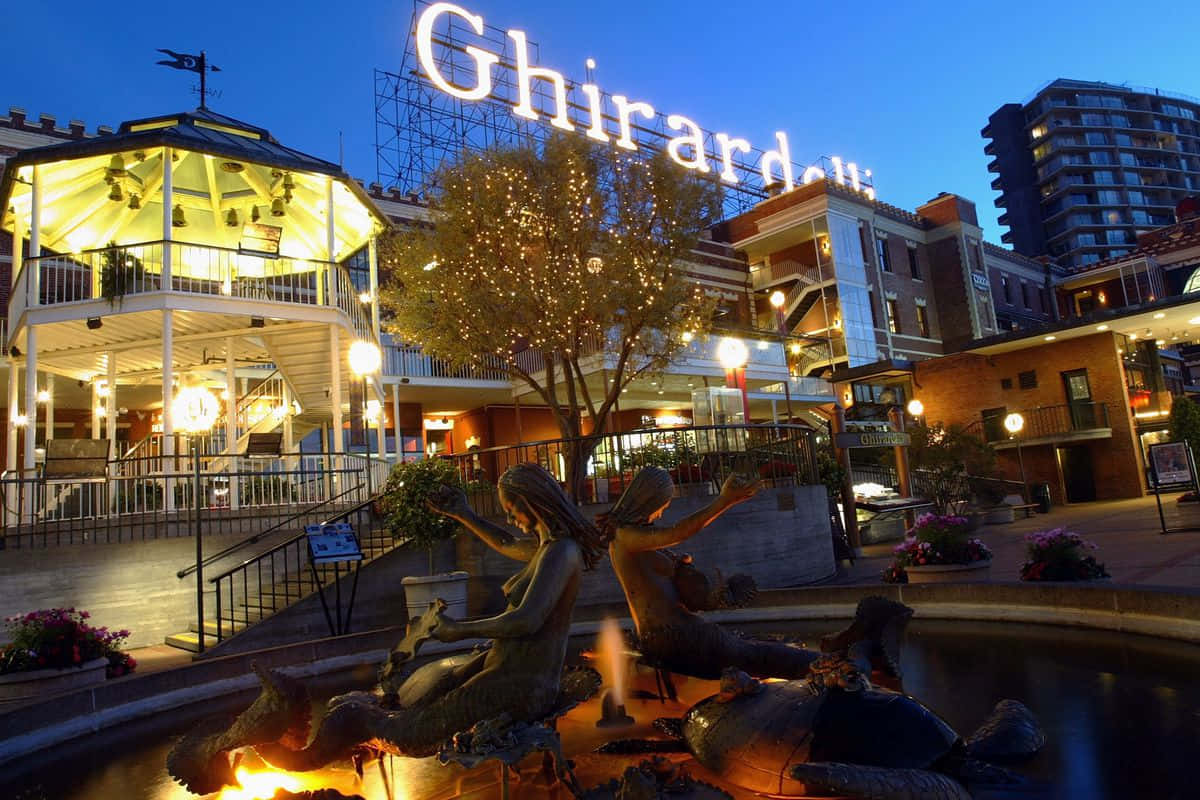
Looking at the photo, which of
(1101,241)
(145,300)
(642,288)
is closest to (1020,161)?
(1101,241)

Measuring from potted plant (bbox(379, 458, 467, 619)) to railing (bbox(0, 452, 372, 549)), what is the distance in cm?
219

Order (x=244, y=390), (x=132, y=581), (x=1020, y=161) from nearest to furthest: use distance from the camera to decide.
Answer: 1. (x=132, y=581)
2. (x=244, y=390)
3. (x=1020, y=161)

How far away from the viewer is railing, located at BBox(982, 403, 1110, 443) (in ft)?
93.9

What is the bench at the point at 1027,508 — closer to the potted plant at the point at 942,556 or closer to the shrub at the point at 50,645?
the potted plant at the point at 942,556

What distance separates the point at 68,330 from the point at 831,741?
17400mm

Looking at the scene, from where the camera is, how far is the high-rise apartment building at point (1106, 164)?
89.7 metres

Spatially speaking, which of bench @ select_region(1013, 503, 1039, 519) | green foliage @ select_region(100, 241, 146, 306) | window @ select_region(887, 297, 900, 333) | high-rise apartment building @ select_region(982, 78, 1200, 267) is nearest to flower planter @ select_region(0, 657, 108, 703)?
green foliage @ select_region(100, 241, 146, 306)

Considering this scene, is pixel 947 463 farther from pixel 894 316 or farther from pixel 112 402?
pixel 112 402

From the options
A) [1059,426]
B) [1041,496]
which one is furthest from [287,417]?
[1059,426]

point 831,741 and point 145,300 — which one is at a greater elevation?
point 145,300

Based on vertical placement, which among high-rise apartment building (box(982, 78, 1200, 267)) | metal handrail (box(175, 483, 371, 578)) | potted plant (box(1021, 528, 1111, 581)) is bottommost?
potted plant (box(1021, 528, 1111, 581))

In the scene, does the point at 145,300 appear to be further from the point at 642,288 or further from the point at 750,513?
the point at 750,513

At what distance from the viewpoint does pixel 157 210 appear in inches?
740

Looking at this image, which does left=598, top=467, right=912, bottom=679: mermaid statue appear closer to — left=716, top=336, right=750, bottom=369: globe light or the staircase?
the staircase
